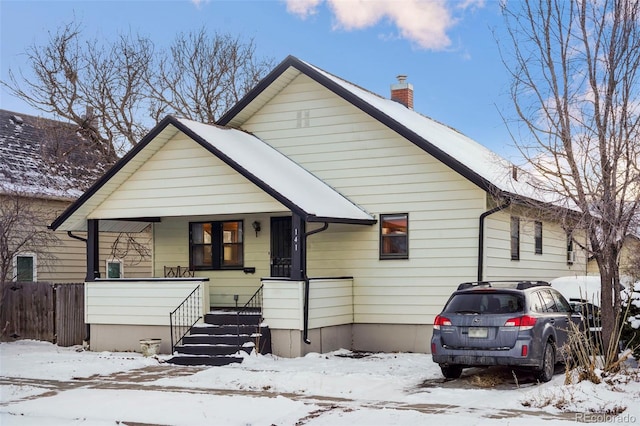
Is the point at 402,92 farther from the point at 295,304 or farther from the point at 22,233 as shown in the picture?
the point at 22,233

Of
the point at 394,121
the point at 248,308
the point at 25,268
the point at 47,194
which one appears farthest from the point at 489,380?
the point at 47,194

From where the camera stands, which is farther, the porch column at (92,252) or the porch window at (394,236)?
the porch column at (92,252)

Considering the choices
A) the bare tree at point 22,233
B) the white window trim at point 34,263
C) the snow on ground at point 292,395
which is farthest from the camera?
the white window trim at point 34,263

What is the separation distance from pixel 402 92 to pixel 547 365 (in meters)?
13.9

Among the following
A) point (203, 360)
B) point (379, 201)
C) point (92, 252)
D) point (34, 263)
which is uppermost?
point (379, 201)

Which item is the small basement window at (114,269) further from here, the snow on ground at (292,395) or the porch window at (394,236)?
the porch window at (394,236)

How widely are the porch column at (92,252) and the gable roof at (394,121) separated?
4391 millimetres

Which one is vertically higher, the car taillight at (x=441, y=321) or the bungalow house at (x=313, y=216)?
the bungalow house at (x=313, y=216)

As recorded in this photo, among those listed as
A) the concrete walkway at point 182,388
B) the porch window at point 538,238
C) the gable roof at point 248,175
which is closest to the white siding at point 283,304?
the gable roof at point 248,175

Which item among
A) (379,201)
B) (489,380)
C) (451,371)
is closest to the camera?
(489,380)

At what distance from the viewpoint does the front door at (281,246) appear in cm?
2039

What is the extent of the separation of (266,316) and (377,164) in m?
4.76

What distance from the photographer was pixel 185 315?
61.6ft

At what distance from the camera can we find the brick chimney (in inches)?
1017
